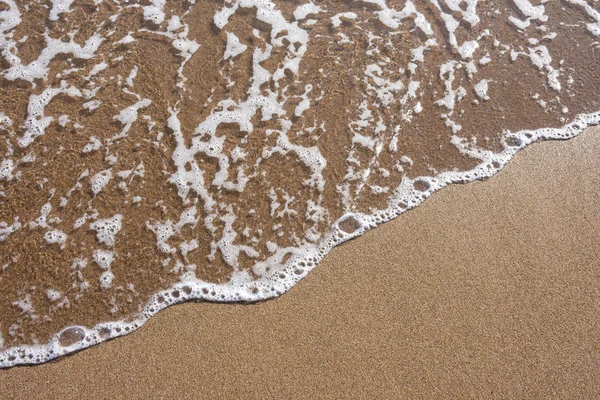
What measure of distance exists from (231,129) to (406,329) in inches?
62.0

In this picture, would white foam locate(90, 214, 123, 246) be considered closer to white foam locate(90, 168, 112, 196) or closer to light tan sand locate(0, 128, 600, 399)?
white foam locate(90, 168, 112, 196)

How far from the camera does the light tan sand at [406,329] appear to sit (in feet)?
7.11

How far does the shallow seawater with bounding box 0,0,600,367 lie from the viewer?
8.23ft

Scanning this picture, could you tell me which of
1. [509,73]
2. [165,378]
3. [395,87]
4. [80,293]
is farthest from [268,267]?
[509,73]

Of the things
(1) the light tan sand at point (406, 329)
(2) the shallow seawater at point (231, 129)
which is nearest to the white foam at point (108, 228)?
(2) the shallow seawater at point (231, 129)

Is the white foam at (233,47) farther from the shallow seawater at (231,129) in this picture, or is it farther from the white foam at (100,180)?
the white foam at (100,180)

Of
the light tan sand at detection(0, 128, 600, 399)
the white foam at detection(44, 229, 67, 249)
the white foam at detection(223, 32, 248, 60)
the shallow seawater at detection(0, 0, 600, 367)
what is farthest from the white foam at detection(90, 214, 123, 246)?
the white foam at detection(223, 32, 248, 60)

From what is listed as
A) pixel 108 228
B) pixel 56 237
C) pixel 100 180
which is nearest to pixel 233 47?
pixel 100 180

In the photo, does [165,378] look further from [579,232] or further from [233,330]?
[579,232]

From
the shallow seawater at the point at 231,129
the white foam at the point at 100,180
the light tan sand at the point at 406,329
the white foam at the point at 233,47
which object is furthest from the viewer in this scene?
the white foam at the point at 233,47

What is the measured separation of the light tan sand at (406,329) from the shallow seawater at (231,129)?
0.13 meters

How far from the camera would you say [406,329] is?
230 cm

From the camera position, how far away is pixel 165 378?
2172 millimetres

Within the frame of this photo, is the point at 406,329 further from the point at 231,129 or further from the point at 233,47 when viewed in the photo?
the point at 233,47
